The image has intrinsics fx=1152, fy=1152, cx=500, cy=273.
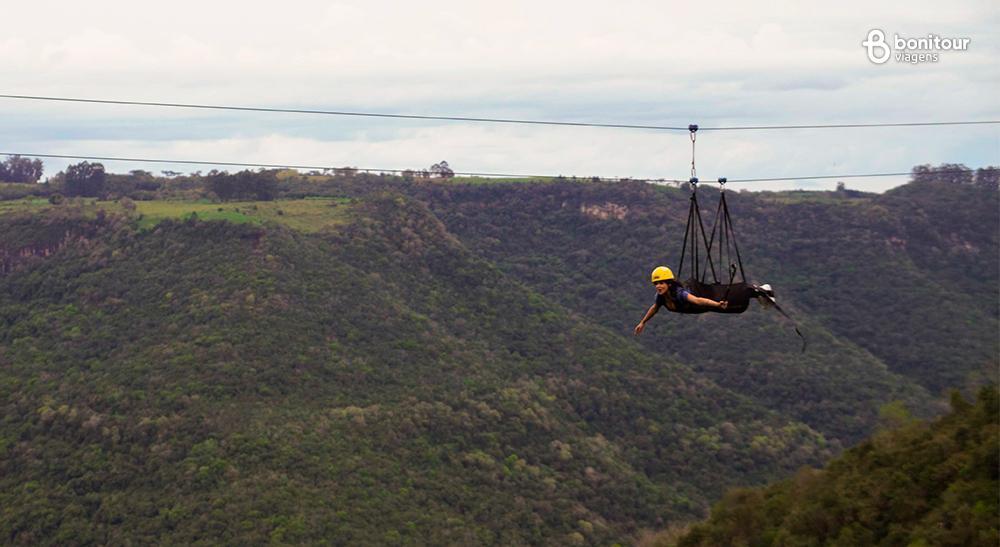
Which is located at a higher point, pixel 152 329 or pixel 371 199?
pixel 371 199

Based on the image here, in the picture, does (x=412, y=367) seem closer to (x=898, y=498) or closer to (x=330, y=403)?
(x=330, y=403)

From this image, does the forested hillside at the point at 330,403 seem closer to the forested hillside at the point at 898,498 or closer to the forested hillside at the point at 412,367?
the forested hillside at the point at 412,367

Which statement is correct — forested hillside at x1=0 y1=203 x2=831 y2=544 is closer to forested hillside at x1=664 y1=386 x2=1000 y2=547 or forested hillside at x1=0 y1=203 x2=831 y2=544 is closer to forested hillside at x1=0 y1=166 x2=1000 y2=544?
forested hillside at x1=0 y1=166 x2=1000 y2=544

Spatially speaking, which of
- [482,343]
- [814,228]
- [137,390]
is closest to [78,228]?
[137,390]

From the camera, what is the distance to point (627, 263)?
14312cm

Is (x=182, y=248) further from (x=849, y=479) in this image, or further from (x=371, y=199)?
(x=849, y=479)

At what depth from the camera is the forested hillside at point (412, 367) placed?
68.3m

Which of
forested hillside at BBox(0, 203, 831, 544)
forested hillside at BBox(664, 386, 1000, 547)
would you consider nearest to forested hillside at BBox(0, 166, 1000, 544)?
forested hillside at BBox(0, 203, 831, 544)

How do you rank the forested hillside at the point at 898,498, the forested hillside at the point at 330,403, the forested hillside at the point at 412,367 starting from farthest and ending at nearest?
1. the forested hillside at the point at 412,367
2. the forested hillside at the point at 330,403
3. the forested hillside at the point at 898,498

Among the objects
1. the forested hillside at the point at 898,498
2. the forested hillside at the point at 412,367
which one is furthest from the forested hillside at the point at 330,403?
the forested hillside at the point at 898,498

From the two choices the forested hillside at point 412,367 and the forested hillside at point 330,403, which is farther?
the forested hillside at point 412,367

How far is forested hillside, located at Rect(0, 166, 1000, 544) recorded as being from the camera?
68312mm

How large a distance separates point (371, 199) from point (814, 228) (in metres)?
63.7

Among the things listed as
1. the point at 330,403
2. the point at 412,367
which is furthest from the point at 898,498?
the point at 412,367
